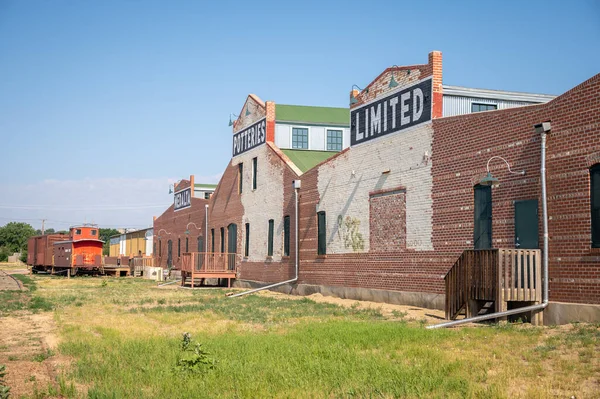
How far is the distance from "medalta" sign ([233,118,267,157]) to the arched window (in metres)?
20.6

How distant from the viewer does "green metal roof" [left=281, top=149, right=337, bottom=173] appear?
31789 millimetres

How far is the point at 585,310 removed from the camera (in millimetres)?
13453

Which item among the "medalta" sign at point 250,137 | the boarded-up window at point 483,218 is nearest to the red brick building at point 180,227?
the "medalta" sign at point 250,137

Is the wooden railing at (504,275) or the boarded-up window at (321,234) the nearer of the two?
the wooden railing at (504,275)

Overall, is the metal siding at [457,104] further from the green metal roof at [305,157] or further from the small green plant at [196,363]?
the small green plant at [196,363]

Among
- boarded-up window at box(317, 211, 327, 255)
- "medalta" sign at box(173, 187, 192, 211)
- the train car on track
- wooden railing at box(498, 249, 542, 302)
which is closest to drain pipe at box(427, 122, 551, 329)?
wooden railing at box(498, 249, 542, 302)

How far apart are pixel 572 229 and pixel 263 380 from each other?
8.35m

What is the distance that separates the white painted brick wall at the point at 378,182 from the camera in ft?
64.0

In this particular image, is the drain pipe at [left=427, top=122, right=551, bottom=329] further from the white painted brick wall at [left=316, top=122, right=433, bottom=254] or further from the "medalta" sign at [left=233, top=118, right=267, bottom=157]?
the "medalta" sign at [left=233, top=118, right=267, bottom=157]

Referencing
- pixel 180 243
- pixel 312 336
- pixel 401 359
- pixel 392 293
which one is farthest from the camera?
pixel 180 243

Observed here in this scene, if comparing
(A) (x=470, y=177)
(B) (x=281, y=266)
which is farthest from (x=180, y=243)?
(A) (x=470, y=177)

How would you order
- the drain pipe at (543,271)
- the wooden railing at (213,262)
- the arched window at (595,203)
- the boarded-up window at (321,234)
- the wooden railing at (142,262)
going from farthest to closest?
the wooden railing at (142,262) → the wooden railing at (213,262) → the boarded-up window at (321,234) → the drain pipe at (543,271) → the arched window at (595,203)

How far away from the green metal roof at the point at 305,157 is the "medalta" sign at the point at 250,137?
1597 mm

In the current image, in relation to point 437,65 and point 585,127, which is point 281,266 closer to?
point 437,65
